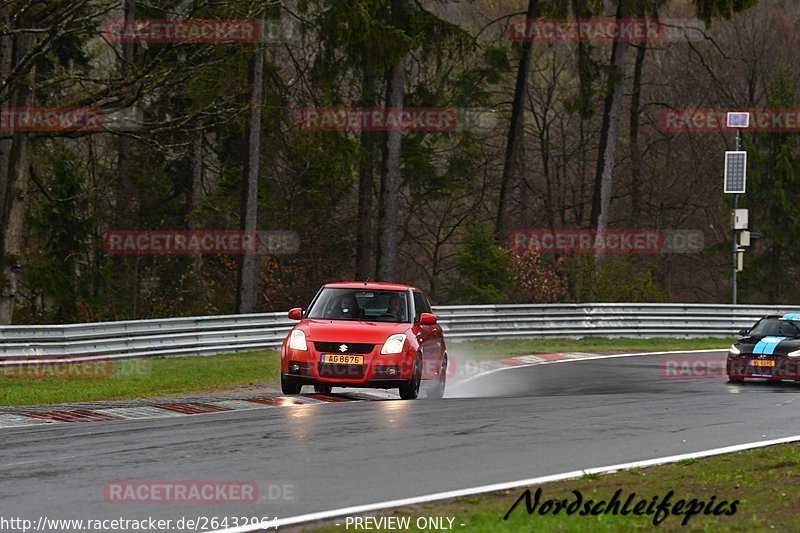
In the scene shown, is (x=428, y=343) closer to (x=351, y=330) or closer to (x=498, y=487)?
(x=351, y=330)

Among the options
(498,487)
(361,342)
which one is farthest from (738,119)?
(498,487)

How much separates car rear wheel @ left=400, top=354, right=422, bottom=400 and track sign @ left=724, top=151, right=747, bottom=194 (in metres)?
20.0

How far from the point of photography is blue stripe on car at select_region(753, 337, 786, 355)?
68.7 ft

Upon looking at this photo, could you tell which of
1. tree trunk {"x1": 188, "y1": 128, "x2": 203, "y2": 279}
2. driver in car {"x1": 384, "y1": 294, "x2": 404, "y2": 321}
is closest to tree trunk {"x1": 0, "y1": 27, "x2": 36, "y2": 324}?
driver in car {"x1": 384, "y1": 294, "x2": 404, "y2": 321}

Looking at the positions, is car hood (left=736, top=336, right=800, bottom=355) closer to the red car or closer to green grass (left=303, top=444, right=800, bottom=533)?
the red car

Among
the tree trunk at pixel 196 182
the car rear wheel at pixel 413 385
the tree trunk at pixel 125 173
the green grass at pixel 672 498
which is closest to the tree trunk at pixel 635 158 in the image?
the tree trunk at pixel 196 182

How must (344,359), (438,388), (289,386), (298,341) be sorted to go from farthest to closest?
(438,388), (289,386), (298,341), (344,359)

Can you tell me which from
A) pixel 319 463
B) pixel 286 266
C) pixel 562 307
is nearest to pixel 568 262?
pixel 562 307

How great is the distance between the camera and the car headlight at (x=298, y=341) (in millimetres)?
16422

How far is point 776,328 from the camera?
2194cm

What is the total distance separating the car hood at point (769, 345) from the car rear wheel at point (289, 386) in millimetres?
8555

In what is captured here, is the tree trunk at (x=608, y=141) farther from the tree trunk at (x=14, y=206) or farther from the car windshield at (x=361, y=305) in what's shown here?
the car windshield at (x=361, y=305)

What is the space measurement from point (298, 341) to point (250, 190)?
16051 millimetres

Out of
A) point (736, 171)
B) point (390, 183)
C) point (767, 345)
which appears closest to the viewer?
point (767, 345)
